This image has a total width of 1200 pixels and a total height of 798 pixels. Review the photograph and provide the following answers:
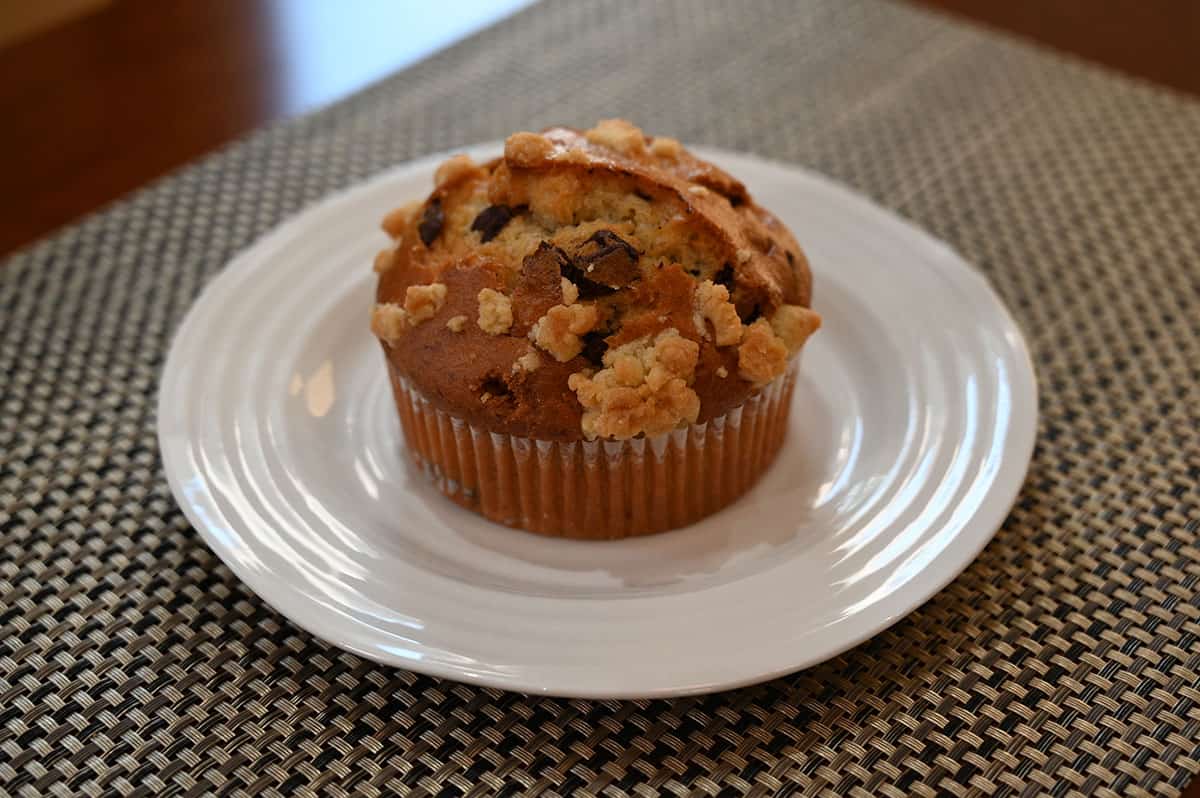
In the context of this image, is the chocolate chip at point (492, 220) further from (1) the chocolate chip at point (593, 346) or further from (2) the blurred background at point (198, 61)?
(2) the blurred background at point (198, 61)

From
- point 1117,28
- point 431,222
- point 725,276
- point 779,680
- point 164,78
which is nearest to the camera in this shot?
point 779,680

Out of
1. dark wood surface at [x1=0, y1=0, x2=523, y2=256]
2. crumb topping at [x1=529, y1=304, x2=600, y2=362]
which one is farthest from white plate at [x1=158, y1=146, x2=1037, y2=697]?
dark wood surface at [x1=0, y1=0, x2=523, y2=256]

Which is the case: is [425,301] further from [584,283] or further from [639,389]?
[639,389]

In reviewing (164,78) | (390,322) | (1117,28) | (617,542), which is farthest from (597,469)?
(1117,28)

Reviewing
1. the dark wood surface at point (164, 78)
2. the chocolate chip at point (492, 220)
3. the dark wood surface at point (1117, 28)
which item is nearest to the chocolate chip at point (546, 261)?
the chocolate chip at point (492, 220)

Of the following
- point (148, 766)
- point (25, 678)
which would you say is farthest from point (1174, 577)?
point (25, 678)

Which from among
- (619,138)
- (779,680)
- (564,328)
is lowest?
(779,680)
